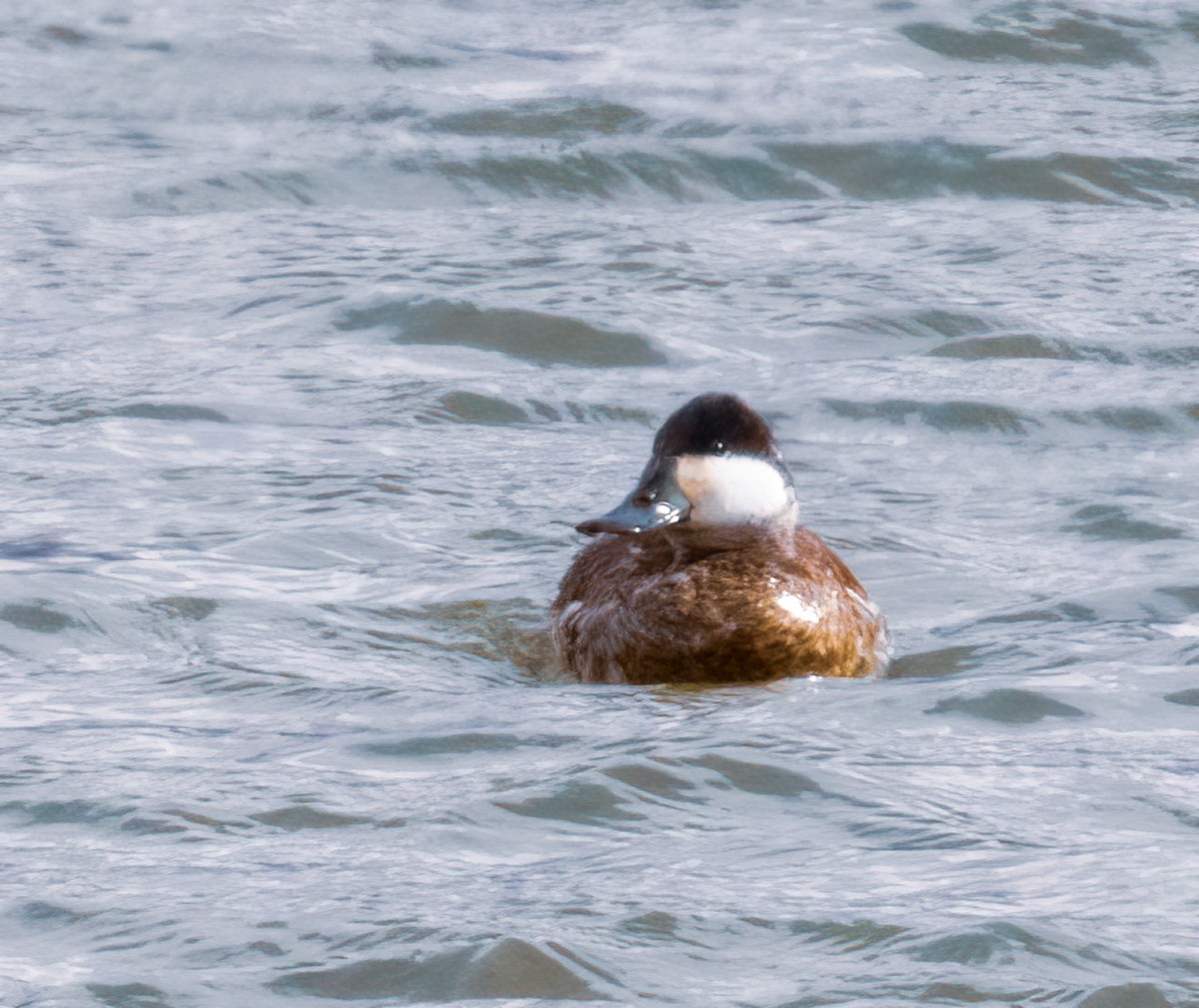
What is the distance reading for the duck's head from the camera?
23.0ft

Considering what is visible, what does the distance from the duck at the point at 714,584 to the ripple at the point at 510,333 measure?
3.25m

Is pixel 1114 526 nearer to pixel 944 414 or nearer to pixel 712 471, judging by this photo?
pixel 944 414

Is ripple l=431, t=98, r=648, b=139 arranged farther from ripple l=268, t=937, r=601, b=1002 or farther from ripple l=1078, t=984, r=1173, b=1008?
ripple l=1078, t=984, r=1173, b=1008

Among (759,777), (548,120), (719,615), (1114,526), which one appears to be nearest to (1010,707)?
(719,615)

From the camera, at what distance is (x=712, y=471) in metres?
7.05

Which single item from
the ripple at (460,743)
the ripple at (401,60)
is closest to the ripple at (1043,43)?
the ripple at (401,60)

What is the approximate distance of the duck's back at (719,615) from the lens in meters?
6.74

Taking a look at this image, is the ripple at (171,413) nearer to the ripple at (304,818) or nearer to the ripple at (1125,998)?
the ripple at (304,818)

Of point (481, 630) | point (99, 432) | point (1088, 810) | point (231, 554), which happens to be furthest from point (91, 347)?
point (1088, 810)

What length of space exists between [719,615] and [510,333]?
418 cm

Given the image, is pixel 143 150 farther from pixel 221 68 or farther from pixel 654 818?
pixel 654 818

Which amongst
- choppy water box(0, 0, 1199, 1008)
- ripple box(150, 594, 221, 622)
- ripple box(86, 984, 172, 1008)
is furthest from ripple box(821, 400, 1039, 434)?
ripple box(86, 984, 172, 1008)

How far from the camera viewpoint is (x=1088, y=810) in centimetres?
557

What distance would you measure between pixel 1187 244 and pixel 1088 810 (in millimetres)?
6427
